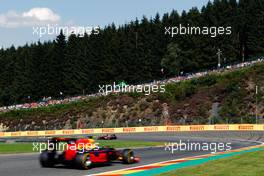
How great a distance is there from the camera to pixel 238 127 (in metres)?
45.9

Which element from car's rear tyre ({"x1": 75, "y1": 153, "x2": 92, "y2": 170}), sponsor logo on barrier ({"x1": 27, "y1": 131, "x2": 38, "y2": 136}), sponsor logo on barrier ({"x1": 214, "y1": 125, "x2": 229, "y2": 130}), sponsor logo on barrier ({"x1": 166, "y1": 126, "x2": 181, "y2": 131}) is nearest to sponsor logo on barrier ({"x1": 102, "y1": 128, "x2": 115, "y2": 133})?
sponsor logo on barrier ({"x1": 166, "y1": 126, "x2": 181, "y2": 131})

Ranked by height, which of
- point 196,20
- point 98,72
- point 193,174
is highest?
point 196,20

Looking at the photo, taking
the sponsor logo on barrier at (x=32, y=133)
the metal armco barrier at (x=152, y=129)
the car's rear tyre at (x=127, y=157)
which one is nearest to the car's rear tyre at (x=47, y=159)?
the car's rear tyre at (x=127, y=157)

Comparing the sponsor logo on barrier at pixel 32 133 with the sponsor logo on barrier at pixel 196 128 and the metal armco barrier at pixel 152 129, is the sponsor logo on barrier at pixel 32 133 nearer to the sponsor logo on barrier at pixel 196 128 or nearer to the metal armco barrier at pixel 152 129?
the metal armco barrier at pixel 152 129

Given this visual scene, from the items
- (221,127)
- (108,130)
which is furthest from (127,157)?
(108,130)

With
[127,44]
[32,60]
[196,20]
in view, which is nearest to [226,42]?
[196,20]

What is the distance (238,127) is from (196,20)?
127 ft

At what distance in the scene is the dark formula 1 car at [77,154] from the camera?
16.1m

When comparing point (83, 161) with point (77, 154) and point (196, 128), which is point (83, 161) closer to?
point (77, 154)

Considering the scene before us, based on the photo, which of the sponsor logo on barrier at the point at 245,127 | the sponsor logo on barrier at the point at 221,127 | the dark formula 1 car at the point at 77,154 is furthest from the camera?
the sponsor logo on barrier at the point at 221,127

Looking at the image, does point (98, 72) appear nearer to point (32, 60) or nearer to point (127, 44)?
point (127, 44)

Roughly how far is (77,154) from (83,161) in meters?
0.44

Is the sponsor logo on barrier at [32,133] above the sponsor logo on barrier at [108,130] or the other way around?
the other way around

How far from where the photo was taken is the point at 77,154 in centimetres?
1625
